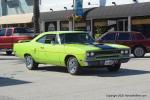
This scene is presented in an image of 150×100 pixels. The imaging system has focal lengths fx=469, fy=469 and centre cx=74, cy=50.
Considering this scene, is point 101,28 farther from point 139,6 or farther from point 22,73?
point 22,73

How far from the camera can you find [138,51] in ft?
83.0

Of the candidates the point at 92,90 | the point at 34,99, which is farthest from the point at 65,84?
the point at 34,99

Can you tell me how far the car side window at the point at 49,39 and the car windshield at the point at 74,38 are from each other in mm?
279

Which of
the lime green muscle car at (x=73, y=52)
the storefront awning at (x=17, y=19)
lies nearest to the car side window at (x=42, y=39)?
the lime green muscle car at (x=73, y=52)

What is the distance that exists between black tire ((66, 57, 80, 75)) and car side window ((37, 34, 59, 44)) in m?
1.06

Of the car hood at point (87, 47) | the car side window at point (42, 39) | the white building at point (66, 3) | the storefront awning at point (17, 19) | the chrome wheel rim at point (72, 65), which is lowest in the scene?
the chrome wheel rim at point (72, 65)

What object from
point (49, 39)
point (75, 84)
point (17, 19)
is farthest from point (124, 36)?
point (17, 19)

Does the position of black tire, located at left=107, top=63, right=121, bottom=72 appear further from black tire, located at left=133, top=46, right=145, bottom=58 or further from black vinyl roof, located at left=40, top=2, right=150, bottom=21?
black vinyl roof, located at left=40, top=2, right=150, bottom=21

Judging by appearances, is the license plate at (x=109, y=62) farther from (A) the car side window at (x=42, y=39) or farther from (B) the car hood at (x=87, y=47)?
(A) the car side window at (x=42, y=39)

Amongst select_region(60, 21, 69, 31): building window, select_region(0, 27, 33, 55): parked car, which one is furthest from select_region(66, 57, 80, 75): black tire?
select_region(60, 21, 69, 31): building window

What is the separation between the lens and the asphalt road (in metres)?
11.2

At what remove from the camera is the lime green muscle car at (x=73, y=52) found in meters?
15.3

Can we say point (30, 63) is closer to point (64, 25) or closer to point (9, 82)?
point (9, 82)

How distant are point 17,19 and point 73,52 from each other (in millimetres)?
→ 31114
